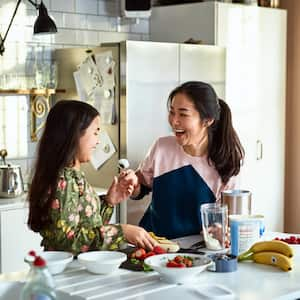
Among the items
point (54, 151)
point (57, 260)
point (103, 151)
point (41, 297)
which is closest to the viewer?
point (41, 297)

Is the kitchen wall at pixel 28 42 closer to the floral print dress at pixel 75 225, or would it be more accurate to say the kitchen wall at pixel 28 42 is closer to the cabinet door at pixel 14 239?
the cabinet door at pixel 14 239

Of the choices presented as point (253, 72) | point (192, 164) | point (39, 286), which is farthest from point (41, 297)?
point (253, 72)

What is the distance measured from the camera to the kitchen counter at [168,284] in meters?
2.29

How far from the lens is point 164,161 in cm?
338

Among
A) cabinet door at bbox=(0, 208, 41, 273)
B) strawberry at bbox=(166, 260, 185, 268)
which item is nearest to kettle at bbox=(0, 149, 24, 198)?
cabinet door at bbox=(0, 208, 41, 273)

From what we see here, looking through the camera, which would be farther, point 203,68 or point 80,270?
point 203,68

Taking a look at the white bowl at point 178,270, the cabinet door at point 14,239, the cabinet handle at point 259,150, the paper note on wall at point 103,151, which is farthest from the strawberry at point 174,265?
the cabinet handle at point 259,150

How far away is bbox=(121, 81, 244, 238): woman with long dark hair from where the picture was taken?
129 inches

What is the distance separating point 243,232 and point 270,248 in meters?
0.12

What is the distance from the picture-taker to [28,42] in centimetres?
462

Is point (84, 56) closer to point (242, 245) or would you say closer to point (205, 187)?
point (205, 187)

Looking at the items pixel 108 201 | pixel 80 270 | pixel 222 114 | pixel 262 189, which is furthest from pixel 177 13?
pixel 80 270

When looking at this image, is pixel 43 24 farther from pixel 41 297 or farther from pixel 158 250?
pixel 41 297

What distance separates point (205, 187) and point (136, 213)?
3.58ft
